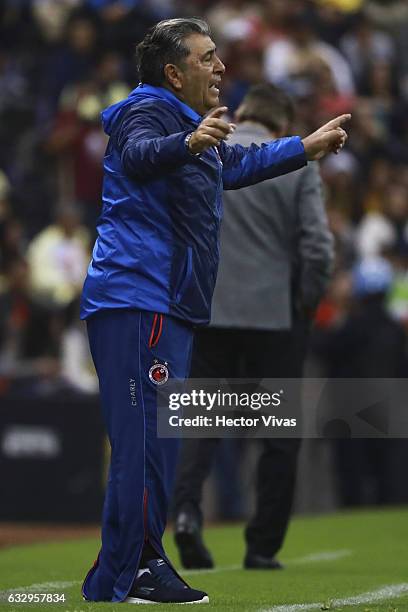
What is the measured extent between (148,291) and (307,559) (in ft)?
10.9

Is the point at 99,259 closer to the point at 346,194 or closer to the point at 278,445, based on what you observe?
the point at 278,445

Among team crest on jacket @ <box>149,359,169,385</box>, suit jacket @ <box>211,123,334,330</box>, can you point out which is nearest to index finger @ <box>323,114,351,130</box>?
team crest on jacket @ <box>149,359,169,385</box>

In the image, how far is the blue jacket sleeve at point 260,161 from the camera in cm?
514

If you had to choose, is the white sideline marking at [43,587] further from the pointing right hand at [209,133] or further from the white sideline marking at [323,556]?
the pointing right hand at [209,133]

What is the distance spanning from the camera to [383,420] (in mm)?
11625

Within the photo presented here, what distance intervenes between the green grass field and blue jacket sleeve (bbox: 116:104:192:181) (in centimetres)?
148

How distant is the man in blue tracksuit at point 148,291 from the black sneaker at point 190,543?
5.71ft

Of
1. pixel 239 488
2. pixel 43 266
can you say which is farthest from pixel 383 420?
pixel 43 266

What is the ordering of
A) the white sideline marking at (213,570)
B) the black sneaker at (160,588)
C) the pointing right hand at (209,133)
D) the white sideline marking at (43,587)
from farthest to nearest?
the white sideline marking at (213,570) → the white sideline marking at (43,587) → the black sneaker at (160,588) → the pointing right hand at (209,133)

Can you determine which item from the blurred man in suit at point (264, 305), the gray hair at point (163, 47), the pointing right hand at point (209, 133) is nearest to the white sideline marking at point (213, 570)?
the blurred man in suit at point (264, 305)

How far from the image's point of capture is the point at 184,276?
17.0 feet

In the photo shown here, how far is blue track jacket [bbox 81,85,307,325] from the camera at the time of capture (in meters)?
5.13

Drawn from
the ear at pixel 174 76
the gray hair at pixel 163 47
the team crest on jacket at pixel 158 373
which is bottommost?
the team crest on jacket at pixel 158 373

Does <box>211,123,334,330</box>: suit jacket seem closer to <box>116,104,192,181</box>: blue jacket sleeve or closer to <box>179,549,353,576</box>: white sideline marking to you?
<box>179,549,353,576</box>: white sideline marking
